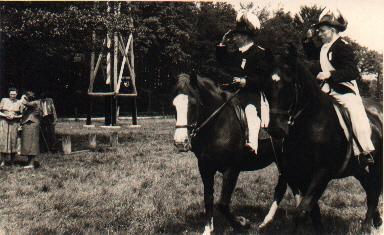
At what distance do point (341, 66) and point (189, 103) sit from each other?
84.0 inches

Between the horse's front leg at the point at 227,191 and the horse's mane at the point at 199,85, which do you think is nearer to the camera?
the horse's mane at the point at 199,85

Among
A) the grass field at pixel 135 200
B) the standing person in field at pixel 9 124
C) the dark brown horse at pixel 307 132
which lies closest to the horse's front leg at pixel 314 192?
the dark brown horse at pixel 307 132

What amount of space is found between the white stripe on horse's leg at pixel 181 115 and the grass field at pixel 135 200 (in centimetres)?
164

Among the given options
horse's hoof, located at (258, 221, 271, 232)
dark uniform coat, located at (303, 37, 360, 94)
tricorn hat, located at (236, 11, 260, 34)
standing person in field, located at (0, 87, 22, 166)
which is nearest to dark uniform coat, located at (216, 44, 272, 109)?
tricorn hat, located at (236, 11, 260, 34)

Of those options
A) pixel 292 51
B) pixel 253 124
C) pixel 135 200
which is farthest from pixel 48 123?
pixel 292 51

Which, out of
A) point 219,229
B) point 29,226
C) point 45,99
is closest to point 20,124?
point 45,99

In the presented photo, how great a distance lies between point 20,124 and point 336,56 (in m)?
10.4

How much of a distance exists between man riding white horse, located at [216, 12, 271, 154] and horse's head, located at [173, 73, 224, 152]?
502 mm

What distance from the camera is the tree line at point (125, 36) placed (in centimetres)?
1571

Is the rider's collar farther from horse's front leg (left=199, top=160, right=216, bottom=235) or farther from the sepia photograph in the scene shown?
horse's front leg (left=199, top=160, right=216, bottom=235)

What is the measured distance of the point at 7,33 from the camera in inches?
584

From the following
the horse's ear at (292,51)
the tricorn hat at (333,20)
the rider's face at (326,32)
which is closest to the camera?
the horse's ear at (292,51)

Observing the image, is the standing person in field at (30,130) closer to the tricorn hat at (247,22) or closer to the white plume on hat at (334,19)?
the tricorn hat at (247,22)

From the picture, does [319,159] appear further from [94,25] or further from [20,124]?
[94,25]
